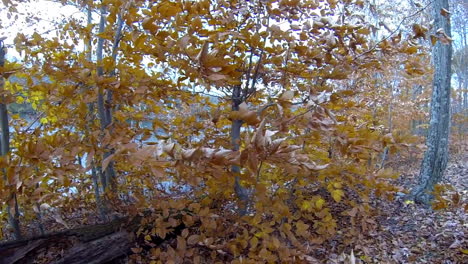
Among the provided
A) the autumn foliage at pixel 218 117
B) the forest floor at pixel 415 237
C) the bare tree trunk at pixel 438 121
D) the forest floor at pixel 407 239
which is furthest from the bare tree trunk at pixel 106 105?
the bare tree trunk at pixel 438 121

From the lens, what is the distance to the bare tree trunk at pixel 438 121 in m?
4.14

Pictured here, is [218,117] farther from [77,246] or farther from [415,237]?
[415,237]

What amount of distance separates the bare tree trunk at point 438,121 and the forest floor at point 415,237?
0.41m

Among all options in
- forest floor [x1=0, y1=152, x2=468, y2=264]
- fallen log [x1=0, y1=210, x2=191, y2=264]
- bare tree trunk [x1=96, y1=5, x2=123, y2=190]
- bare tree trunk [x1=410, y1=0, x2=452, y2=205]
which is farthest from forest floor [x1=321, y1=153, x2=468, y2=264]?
bare tree trunk [x1=96, y1=5, x2=123, y2=190]

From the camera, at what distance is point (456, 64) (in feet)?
65.1

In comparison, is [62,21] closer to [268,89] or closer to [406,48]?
[268,89]

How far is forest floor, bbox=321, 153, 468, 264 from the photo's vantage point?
2.75 m

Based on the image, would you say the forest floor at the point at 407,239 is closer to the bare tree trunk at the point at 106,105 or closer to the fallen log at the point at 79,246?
the bare tree trunk at the point at 106,105

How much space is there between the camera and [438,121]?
422cm

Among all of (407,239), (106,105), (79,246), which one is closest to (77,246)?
(79,246)

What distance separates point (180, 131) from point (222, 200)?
69cm

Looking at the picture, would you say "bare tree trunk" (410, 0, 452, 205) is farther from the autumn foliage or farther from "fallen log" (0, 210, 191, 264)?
"fallen log" (0, 210, 191, 264)

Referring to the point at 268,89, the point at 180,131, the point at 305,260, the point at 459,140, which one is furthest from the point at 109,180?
the point at 459,140

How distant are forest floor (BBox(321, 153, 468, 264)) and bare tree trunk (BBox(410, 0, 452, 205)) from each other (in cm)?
41
